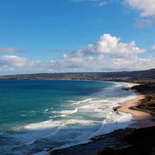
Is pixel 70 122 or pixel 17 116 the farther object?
pixel 17 116

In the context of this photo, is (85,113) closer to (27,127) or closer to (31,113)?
(31,113)

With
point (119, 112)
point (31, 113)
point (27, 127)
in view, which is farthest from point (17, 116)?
point (119, 112)

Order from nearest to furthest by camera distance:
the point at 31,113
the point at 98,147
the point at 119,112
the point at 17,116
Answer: the point at 98,147 < the point at 17,116 < the point at 31,113 < the point at 119,112

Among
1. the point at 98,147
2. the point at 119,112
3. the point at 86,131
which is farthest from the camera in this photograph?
the point at 119,112

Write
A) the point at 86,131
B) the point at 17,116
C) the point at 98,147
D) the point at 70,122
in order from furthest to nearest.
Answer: the point at 17,116, the point at 70,122, the point at 86,131, the point at 98,147

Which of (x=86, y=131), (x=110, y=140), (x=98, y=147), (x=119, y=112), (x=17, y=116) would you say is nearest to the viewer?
(x=98, y=147)

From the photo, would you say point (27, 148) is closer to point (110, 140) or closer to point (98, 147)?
point (98, 147)

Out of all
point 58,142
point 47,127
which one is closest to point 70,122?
point 47,127

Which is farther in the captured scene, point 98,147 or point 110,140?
point 110,140
